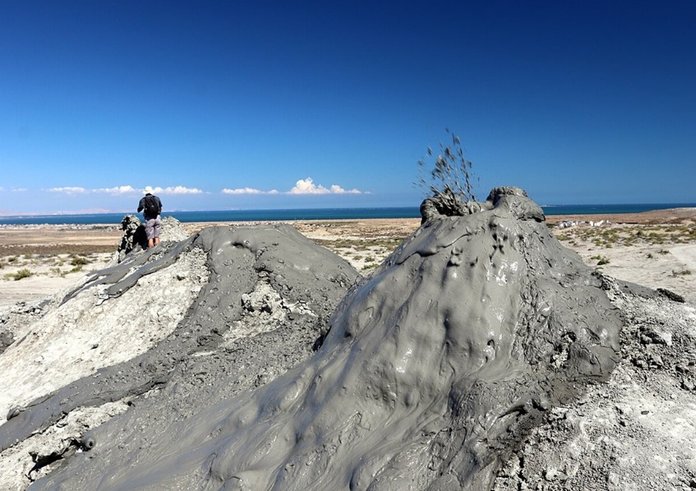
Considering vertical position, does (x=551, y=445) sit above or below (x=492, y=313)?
below

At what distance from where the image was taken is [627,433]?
2.76 meters

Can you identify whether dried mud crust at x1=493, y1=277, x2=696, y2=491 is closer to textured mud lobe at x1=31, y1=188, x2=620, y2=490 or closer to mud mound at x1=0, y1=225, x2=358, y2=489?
textured mud lobe at x1=31, y1=188, x2=620, y2=490

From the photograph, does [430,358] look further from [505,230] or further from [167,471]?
[167,471]

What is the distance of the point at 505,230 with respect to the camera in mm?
3766

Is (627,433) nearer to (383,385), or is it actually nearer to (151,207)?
(383,385)

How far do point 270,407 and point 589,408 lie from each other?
7.50 feet

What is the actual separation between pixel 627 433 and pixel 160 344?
5.16m

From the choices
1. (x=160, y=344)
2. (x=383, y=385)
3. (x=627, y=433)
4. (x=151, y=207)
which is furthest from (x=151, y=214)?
(x=627, y=433)

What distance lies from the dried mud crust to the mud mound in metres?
2.40

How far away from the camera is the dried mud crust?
8.33 feet

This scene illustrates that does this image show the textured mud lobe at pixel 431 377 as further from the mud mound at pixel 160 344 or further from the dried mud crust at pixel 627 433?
the mud mound at pixel 160 344

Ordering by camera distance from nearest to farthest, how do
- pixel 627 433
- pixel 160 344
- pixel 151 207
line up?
pixel 627 433
pixel 160 344
pixel 151 207

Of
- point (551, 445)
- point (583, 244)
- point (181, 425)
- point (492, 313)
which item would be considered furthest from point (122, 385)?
point (583, 244)

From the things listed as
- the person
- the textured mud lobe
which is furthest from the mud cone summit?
the person
